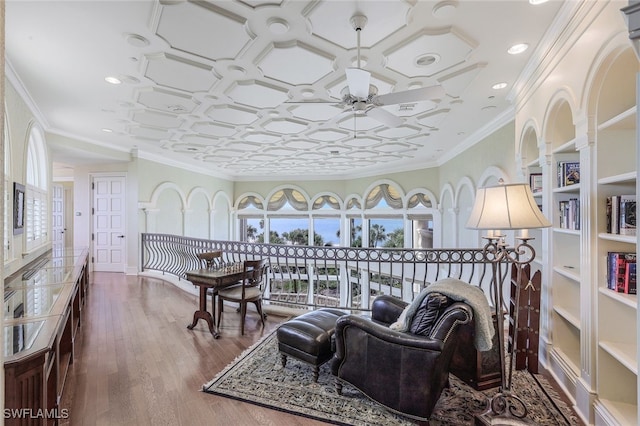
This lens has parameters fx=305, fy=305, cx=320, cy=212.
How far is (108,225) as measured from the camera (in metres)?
7.19

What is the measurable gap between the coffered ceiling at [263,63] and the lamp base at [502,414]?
7.87 feet

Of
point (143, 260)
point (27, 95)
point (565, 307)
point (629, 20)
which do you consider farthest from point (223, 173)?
point (629, 20)

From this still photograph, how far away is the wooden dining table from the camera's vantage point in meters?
3.62

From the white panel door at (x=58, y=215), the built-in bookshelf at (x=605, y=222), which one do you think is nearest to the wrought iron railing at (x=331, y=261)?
the built-in bookshelf at (x=605, y=222)

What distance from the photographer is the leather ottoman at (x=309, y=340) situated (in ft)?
8.39

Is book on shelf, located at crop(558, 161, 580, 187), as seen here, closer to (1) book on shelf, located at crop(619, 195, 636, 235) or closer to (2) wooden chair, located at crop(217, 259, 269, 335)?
(1) book on shelf, located at crop(619, 195, 636, 235)

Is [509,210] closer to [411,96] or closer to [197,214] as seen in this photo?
[411,96]

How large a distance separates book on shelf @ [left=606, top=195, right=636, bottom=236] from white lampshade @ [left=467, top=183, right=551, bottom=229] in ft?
1.39

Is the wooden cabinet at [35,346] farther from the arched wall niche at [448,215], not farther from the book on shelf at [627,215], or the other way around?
the arched wall niche at [448,215]

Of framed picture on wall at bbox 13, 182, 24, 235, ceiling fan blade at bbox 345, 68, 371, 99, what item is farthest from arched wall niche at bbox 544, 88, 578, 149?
framed picture on wall at bbox 13, 182, 24, 235

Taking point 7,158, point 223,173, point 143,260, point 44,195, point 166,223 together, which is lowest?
point 143,260

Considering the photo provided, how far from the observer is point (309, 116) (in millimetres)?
4516

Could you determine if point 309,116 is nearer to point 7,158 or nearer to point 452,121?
point 452,121

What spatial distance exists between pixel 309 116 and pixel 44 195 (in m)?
4.85
